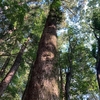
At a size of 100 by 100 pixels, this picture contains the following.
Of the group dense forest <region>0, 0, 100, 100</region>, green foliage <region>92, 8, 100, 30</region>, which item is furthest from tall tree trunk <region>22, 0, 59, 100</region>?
green foliage <region>92, 8, 100, 30</region>

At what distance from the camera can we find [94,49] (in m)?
17.3

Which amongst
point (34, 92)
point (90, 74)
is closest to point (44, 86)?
point (34, 92)

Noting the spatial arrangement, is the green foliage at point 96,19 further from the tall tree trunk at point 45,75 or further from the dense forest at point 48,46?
the tall tree trunk at point 45,75

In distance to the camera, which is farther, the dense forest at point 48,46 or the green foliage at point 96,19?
the green foliage at point 96,19

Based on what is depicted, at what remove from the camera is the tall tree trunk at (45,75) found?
3255 millimetres

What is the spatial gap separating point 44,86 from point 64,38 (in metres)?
18.3

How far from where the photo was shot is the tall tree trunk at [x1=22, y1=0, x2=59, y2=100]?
3.26 meters

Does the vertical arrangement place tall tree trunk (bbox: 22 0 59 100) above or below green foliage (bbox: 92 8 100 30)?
below

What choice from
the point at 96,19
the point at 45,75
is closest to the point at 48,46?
the point at 45,75

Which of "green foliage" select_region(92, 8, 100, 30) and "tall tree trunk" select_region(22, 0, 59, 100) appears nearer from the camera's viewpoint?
"tall tree trunk" select_region(22, 0, 59, 100)

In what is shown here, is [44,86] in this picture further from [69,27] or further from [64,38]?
[64,38]

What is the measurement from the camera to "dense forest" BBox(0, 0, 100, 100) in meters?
3.95

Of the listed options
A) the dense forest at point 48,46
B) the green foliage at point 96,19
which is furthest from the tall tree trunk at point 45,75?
the green foliage at point 96,19

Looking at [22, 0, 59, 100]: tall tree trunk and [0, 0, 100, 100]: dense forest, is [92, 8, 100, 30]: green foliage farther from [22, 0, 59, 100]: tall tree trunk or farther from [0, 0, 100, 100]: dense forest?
[22, 0, 59, 100]: tall tree trunk
